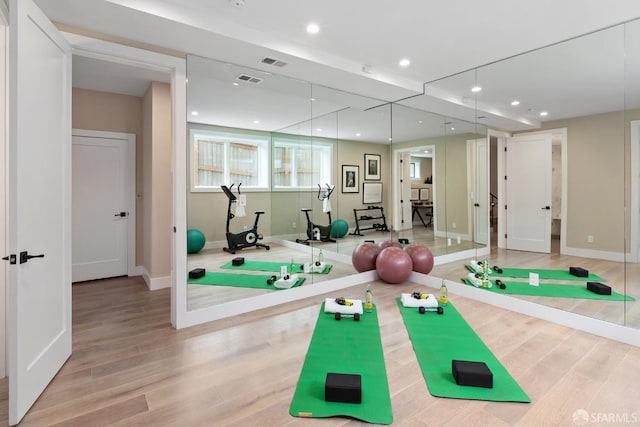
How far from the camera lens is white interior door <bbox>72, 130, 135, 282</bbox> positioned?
450 cm

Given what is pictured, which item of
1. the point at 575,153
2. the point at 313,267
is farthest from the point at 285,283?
the point at 575,153

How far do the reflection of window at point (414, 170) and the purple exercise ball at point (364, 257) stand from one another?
1.28 m

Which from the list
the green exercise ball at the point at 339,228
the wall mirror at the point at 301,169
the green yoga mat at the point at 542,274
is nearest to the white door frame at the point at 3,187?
→ the wall mirror at the point at 301,169

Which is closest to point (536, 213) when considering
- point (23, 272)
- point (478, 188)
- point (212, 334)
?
point (478, 188)

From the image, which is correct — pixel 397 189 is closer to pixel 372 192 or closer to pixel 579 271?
pixel 372 192

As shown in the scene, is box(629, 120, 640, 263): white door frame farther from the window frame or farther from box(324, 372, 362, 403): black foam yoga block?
the window frame

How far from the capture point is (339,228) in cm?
462

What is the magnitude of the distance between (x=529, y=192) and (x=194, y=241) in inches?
152

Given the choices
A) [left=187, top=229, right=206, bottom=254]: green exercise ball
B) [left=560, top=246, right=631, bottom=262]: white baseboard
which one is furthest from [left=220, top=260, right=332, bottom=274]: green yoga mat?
[left=560, top=246, right=631, bottom=262]: white baseboard

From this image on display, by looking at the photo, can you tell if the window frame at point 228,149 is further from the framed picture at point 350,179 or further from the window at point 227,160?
the framed picture at point 350,179

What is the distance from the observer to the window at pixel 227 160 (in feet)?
10.8

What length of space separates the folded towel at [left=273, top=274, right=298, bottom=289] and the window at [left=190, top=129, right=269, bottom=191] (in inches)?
46.9

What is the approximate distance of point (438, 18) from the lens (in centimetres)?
279

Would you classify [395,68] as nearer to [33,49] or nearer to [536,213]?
[536,213]
